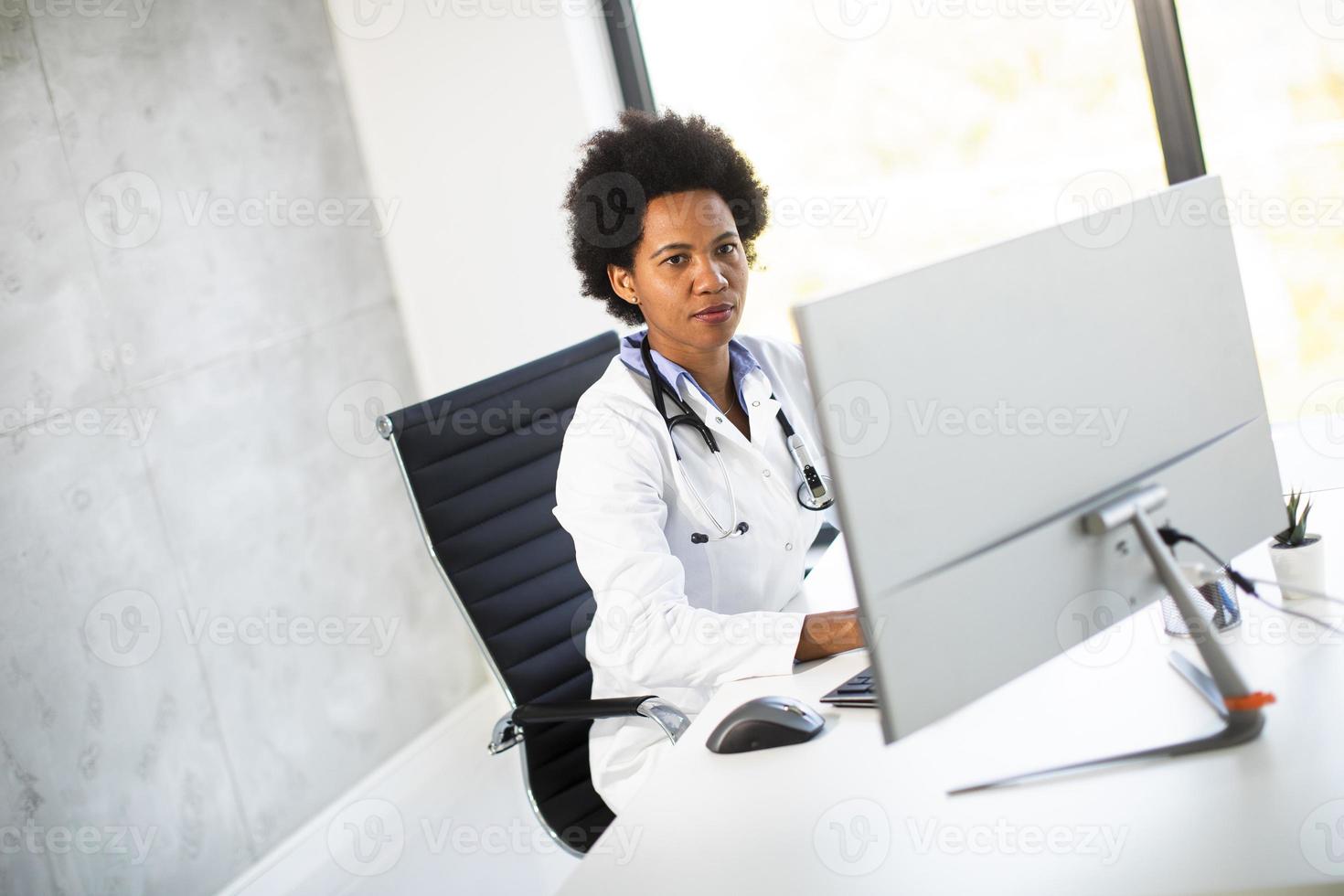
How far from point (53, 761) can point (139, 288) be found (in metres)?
1.03

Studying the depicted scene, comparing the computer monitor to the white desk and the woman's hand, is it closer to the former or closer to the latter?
the white desk

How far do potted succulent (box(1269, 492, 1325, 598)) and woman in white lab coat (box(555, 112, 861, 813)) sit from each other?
1.62ft

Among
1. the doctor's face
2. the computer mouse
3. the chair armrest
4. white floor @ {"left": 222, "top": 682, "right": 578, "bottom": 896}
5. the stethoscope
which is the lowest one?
white floor @ {"left": 222, "top": 682, "right": 578, "bottom": 896}

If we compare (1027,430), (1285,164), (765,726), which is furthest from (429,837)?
(1285,164)

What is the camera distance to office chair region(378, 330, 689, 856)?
73.9 inches

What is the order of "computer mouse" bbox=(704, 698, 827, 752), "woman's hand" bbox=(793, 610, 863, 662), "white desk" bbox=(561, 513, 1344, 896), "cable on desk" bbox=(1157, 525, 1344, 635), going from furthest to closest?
"woman's hand" bbox=(793, 610, 863, 662) < "computer mouse" bbox=(704, 698, 827, 752) < "cable on desk" bbox=(1157, 525, 1344, 635) < "white desk" bbox=(561, 513, 1344, 896)

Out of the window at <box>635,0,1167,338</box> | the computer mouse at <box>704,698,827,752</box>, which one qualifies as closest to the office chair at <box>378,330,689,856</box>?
the computer mouse at <box>704,698,827,752</box>

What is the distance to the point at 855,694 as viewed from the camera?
4.33 ft

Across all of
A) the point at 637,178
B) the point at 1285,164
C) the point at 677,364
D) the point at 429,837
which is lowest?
the point at 429,837

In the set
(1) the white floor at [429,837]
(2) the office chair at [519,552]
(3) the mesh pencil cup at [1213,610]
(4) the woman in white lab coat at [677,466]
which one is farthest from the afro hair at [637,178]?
(1) the white floor at [429,837]

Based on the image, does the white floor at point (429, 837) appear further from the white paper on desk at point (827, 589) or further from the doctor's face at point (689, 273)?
the doctor's face at point (689, 273)

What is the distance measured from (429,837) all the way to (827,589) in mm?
1612

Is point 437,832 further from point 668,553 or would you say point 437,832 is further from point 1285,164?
point 1285,164

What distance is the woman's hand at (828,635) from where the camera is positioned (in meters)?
1.46
